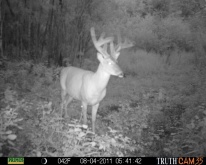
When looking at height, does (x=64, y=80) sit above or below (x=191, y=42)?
below

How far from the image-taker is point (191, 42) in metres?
13.0

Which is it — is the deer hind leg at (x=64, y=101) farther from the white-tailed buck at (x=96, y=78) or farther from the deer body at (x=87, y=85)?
the white-tailed buck at (x=96, y=78)

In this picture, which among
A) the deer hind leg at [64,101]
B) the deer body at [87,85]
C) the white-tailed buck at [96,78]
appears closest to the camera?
the white-tailed buck at [96,78]

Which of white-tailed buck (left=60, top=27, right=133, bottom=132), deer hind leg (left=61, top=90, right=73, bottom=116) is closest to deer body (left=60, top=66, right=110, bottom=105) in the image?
white-tailed buck (left=60, top=27, right=133, bottom=132)

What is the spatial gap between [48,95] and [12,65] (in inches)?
115

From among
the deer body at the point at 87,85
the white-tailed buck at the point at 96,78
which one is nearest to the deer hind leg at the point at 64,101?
the deer body at the point at 87,85

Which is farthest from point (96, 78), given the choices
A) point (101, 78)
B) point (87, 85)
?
point (87, 85)

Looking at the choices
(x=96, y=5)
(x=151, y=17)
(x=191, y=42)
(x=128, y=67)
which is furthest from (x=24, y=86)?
(x=191, y=42)

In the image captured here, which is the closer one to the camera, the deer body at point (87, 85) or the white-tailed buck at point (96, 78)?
the white-tailed buck at point (96, 78)

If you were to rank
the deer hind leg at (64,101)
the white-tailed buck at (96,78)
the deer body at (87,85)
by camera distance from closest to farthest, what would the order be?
the white-tailed buck at (96,78), the deer body at (87,85), the deer hind leg at (64,101)

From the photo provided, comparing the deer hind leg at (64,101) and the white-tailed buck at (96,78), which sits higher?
the white-tailed buck at (96,78)

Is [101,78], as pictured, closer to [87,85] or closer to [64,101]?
[87,85]

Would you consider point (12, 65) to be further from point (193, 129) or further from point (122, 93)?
point (193, 129)

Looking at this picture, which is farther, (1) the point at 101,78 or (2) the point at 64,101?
(2) the point at 64,101
